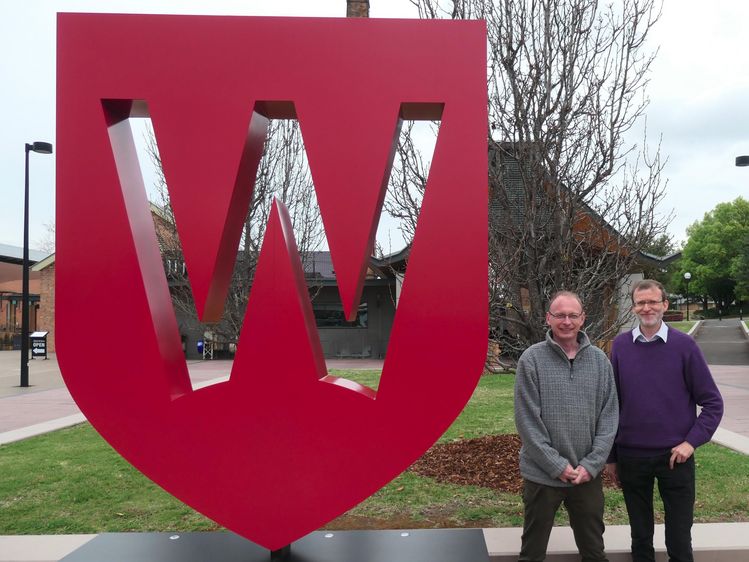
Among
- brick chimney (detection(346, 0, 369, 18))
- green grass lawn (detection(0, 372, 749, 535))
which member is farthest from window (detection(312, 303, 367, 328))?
green grass lawn (detection(0, 372, 749, 535))

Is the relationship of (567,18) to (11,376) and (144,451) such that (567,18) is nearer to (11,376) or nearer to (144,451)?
(144,451)

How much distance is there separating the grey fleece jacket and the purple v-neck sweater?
0.18 meters

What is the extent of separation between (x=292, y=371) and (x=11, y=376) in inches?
716

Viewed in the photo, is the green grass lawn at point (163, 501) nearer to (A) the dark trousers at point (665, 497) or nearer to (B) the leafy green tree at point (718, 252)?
(A) the dark trousers at point (665, 497)

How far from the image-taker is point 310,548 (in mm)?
3713

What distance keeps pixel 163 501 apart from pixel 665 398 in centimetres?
439

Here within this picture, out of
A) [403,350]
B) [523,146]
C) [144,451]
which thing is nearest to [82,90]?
[144,451]

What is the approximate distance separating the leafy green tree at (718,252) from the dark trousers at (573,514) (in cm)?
5978

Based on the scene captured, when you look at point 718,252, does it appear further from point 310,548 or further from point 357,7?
point 310,548

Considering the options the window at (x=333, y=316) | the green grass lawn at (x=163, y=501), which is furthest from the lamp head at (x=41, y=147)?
the window at (x=333, y=316)

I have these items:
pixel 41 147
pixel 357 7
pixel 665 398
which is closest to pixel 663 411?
pixel 665 398

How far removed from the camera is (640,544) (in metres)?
3.39

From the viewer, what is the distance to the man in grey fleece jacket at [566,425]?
9.98 feet

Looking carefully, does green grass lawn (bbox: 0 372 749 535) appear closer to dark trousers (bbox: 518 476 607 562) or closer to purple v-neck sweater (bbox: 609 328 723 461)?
dark trousers (bbox: 518 476 607 562)
